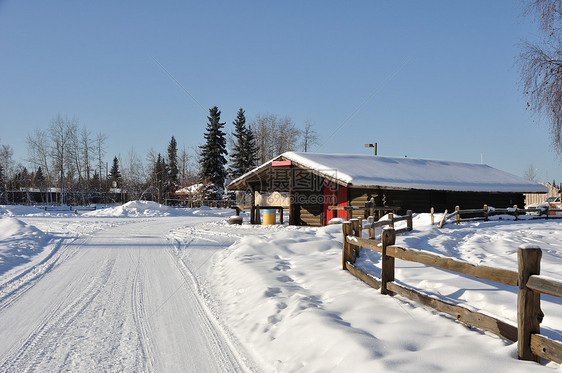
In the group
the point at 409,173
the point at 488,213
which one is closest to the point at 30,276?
the point at 409,173

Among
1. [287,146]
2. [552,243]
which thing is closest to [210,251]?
[552,243]

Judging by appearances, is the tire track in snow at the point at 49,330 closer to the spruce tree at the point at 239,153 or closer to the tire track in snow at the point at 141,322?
the tire track in snow at the point at 141,322

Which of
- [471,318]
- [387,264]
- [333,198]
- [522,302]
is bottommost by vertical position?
[471,318]

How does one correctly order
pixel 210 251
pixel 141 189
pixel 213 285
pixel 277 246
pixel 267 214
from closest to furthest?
1. pixel 213 285
2. pixel 277 246
3. pixel 210 251
4. pixel 267 214
5. pixel 141 189

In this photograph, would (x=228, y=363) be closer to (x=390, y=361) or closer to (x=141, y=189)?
(x=390, y=361)

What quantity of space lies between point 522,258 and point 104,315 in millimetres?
5381

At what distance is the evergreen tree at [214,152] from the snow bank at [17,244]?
32.5 metres

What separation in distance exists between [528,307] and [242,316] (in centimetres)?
370

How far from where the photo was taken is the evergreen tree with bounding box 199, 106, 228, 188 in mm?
48781

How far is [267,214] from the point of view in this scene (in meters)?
22.6

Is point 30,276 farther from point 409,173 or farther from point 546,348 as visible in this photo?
point 409,173

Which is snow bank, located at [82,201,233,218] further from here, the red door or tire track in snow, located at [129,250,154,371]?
tire track in snow, located at [129,250,154,371]

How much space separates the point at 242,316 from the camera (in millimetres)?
5535

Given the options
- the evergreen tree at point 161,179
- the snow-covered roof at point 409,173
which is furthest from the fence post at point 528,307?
the evergreen tree at point 161,179
